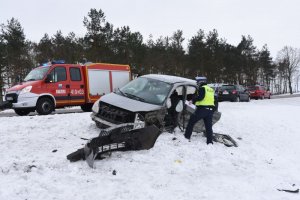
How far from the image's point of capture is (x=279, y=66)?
69.1 m

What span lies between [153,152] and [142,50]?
108 feet

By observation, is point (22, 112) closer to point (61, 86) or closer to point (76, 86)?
point (61, 86)

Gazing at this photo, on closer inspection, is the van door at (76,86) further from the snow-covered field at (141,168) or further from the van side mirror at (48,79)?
the snow-covered field at (141,168)

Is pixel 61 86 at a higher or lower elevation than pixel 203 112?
higher

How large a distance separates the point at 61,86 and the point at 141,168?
306 inches

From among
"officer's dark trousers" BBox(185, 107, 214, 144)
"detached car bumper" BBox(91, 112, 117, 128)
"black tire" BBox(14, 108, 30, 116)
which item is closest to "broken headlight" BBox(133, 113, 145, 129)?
"detached car bumper" BBox(91, 112, 117, 128)

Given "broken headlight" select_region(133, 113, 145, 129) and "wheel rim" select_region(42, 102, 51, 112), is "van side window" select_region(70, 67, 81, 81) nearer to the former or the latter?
"wheel rim" select_region(42, 102, 51, 112)

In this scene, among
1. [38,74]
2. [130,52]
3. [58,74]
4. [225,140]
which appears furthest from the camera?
[130,52]

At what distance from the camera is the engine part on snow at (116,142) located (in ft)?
21.1

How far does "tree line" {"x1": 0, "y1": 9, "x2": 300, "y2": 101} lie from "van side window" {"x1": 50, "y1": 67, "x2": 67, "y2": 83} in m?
19.8

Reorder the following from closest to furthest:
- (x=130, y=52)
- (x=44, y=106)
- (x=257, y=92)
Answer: (x=44, y=106)
(x=257, y=92)
(x=130, y=52)

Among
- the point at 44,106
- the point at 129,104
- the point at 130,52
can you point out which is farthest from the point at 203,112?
the point at 130,52

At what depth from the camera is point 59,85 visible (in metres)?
13.1

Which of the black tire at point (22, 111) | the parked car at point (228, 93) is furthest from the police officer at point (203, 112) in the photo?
the parked car at point (228, 93)
